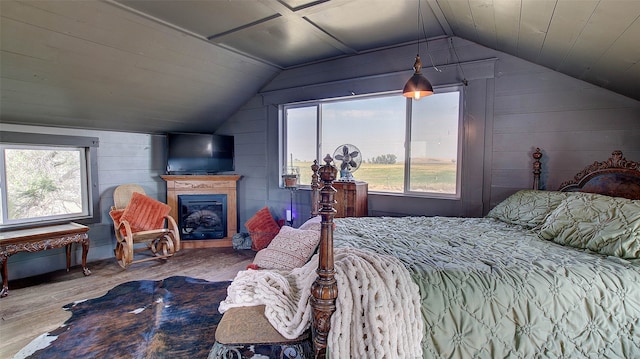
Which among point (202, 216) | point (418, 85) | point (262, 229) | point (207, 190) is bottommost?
point (262, 229)

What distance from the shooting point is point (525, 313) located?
1.36 metres

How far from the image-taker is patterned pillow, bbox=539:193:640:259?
5.43 feet

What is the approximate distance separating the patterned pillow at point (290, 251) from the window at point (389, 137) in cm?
176

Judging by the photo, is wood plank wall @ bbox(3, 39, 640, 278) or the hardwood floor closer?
the hardwood floor

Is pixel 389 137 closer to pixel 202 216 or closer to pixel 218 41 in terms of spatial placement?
pixel 218 41

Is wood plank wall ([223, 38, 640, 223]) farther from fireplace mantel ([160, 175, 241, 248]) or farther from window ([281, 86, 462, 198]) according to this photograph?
fireplace mantel ([160, 175, 241, 248])

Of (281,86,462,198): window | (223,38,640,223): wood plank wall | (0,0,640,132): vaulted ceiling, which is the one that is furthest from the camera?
(281,86,462,198): window

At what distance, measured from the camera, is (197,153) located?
4859 millimetres

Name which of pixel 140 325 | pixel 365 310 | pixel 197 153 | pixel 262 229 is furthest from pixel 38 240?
pixel 365 310

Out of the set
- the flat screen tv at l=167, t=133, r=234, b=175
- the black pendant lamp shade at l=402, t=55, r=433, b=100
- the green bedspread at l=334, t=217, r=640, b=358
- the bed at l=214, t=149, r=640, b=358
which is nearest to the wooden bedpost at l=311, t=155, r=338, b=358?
the bed at l=214, t=149, r=640, b=358

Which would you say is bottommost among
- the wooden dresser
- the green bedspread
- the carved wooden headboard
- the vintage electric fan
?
the green bedspread

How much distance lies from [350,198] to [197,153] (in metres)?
2.71

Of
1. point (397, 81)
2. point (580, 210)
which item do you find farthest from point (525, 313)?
point (397, 81)

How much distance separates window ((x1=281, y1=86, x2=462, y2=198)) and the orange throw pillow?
187 cm
